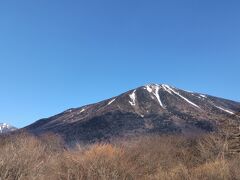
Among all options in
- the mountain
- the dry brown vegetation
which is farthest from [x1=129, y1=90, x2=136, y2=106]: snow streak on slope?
the dry brown vegetation

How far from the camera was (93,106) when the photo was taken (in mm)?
199375

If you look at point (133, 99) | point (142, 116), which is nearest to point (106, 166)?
point (142, 116)

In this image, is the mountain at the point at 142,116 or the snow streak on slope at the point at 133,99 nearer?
the mountain at the point at 142,116

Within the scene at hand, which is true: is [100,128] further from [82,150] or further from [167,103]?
[82,150]

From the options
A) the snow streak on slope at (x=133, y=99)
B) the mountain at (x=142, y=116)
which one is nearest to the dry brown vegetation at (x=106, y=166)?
the mountain at (x=142, y=116)

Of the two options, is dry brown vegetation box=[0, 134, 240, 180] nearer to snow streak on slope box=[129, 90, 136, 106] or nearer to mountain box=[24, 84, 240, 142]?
mountain box=[24, 84, 240, 142]

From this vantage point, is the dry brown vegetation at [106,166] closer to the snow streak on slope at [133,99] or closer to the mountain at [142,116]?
the mountain at [142,116]

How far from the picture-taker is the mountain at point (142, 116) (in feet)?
492

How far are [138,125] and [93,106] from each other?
45382mm

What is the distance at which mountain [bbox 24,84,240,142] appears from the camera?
15000cm

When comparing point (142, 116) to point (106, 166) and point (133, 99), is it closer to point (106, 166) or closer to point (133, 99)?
point (133, 99)

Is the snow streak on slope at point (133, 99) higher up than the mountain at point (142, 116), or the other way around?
the snow streak on slope at point (133, 99)

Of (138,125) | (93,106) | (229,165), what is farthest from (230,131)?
(93,106)

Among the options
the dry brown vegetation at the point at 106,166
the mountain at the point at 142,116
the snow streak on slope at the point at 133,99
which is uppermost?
the snow streak on slope at the point at 133,99
